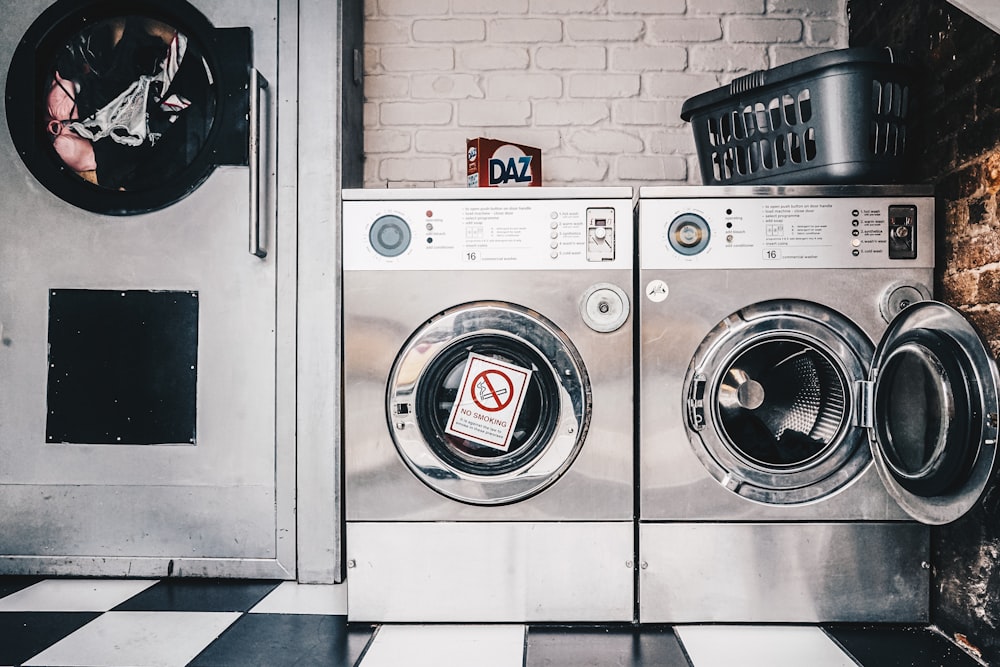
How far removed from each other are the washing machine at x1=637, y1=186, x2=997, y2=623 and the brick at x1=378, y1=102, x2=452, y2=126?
0.94 metres

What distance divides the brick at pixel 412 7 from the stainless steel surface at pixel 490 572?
5.44 ft

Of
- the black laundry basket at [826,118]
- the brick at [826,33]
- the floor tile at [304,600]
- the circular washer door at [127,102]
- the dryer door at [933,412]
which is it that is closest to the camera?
the dryer door at [933,412]

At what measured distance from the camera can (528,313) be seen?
1.48 meters

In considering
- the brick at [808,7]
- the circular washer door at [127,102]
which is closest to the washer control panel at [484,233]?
the circular washer door at [127,102]

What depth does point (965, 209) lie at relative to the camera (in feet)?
4.55

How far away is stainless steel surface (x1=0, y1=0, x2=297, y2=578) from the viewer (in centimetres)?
175

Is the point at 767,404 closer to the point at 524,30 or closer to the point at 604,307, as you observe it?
the point at 604,307

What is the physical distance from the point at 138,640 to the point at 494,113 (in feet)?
5.85

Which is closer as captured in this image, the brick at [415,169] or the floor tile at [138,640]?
the floor tile at [138,640]

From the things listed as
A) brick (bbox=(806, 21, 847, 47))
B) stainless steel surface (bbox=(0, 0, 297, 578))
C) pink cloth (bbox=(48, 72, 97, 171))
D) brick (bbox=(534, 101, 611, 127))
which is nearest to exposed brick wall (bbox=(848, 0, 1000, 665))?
brick (bbox=(806, 21, 847, 47))

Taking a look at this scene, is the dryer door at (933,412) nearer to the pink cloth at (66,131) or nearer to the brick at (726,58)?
the brick at (726,58)

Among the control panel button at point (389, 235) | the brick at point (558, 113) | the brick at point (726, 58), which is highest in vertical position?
the brick at point (726, 58)

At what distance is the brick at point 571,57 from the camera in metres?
2.10

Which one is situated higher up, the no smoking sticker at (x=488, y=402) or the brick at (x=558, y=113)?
the brick at (x=558, y=113)
